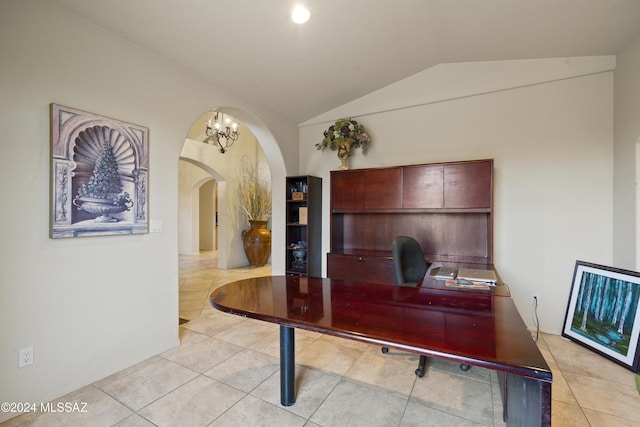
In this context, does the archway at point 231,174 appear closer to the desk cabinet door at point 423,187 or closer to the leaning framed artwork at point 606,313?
the desk cabinet door at point 423,187

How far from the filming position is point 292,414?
5.86ft

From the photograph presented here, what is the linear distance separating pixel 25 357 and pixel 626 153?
4.92 metres

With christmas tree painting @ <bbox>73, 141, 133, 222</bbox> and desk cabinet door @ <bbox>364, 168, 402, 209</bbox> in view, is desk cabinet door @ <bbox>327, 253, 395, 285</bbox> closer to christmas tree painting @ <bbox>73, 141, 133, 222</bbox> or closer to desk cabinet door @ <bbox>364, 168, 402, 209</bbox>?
desk cabinet door @ <bbox>364, 168, 402, 209</bbox>

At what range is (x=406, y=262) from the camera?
9.21 ft

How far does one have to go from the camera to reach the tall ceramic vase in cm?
647

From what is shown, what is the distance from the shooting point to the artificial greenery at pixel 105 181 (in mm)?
2123

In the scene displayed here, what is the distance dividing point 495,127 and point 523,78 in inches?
21.8

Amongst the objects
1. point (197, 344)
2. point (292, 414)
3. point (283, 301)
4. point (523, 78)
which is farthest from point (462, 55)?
point (197, 344)

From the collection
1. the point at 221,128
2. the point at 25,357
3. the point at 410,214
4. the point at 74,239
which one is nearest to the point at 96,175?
the point at 74,239

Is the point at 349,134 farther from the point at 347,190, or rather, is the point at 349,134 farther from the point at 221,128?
the point at 221,128

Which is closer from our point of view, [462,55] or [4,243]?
[4,243]

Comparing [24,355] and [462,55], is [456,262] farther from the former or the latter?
[24,355]

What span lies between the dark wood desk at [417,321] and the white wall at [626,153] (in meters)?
1.81

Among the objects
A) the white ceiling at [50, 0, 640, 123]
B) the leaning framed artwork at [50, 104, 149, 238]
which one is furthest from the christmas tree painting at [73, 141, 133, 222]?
the white ceiling at [50, 0, 640, 123]
